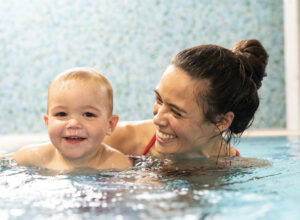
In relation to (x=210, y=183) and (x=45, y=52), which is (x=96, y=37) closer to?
(x=45, y=52)

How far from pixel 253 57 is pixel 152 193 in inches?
48.7

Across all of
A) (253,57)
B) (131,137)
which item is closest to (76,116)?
(131,137)

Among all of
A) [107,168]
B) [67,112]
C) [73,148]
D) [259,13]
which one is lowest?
[107,168]

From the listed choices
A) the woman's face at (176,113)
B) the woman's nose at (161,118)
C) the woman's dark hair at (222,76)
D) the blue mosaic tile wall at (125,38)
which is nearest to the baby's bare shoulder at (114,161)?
the woman's face at (176,113)

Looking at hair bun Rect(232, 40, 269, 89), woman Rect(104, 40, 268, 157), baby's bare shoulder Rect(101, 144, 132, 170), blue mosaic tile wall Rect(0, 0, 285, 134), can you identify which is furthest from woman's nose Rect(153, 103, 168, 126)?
blue mosaic tile wall Rect(0, 0, 285, 134)

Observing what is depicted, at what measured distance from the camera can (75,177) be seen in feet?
6.70

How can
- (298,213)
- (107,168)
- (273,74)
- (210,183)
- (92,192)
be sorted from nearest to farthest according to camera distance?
(298,213) < (92,192) < (210,183) < (107,168) < (273,74)

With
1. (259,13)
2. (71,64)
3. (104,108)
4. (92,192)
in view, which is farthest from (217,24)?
(92,192)

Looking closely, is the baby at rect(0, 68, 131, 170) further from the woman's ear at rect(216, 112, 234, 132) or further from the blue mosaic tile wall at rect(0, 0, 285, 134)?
the blue mosaic tile wall at rect(0, 0, 285, 134)

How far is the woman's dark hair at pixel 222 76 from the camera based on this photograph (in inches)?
89.0

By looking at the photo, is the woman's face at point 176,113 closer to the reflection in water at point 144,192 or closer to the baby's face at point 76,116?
the reflection in water at point 144,192

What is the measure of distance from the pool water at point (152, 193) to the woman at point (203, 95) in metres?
0.24

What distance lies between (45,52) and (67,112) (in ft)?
16.5

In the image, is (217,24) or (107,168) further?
(217,24)
